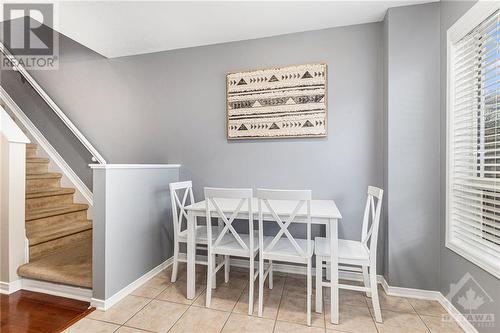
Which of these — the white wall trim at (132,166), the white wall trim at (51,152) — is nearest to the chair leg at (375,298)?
the white wall trim at (132,166)

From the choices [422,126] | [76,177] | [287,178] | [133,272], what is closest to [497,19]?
[422,126]

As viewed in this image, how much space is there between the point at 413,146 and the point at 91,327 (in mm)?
2881

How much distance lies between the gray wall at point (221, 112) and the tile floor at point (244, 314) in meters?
0.74

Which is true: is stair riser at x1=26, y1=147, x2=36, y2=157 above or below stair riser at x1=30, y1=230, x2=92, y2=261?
above

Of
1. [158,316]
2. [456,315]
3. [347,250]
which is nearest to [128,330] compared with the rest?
[158,316]

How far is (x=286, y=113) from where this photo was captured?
8.09 ft

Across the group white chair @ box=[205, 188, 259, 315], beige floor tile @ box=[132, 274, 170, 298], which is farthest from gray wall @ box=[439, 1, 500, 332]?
beige floor tile @ box=[132, 274, 170, 298]

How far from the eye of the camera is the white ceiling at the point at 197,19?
207cm

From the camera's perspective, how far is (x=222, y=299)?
79.0 inches

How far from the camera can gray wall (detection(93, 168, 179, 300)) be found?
186 cm

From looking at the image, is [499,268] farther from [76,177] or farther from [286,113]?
[76,177]

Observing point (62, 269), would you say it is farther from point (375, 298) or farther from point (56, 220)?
point (375, 298)

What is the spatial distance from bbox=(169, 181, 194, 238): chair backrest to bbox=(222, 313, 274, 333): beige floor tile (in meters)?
0.94

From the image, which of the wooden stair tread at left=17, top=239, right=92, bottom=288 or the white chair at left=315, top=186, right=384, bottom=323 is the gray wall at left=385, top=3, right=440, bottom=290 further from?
the wooden stair tread at left=17, top=239, right=92, bottom=288
